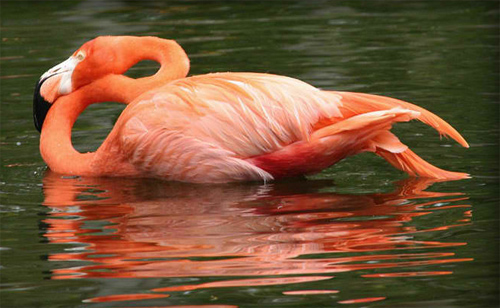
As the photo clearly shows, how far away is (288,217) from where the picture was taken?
4996 mm

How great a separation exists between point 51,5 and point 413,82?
554 cm

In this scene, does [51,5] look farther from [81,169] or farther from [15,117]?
[81,169]

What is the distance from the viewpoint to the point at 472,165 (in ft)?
19.2

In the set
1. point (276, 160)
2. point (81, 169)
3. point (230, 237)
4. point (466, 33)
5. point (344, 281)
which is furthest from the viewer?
point (466, 33)

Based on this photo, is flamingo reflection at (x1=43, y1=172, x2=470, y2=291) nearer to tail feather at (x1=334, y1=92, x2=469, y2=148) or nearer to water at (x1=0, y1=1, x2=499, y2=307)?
water at (x1=0, y1=1, x2=499, y2=307)

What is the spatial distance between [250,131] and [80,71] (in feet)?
4.45

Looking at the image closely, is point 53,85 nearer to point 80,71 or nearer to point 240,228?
point 80,71

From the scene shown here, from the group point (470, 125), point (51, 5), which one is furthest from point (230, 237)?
point (51, 5)

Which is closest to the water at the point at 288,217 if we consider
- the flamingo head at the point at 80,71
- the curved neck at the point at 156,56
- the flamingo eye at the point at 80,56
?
the flamingo head at the point at 80,71

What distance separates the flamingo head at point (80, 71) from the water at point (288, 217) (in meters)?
0.45

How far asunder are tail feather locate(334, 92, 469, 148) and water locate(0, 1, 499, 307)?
0.32 metres

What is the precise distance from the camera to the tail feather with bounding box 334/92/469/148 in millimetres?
5344

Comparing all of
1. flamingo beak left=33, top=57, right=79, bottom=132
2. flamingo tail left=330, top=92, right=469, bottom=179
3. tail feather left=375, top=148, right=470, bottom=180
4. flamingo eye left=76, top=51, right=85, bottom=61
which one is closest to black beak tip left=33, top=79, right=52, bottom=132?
flamingo beak left=33, top=57, right=79, bottom=132

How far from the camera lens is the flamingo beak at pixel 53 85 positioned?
6.28 metres
